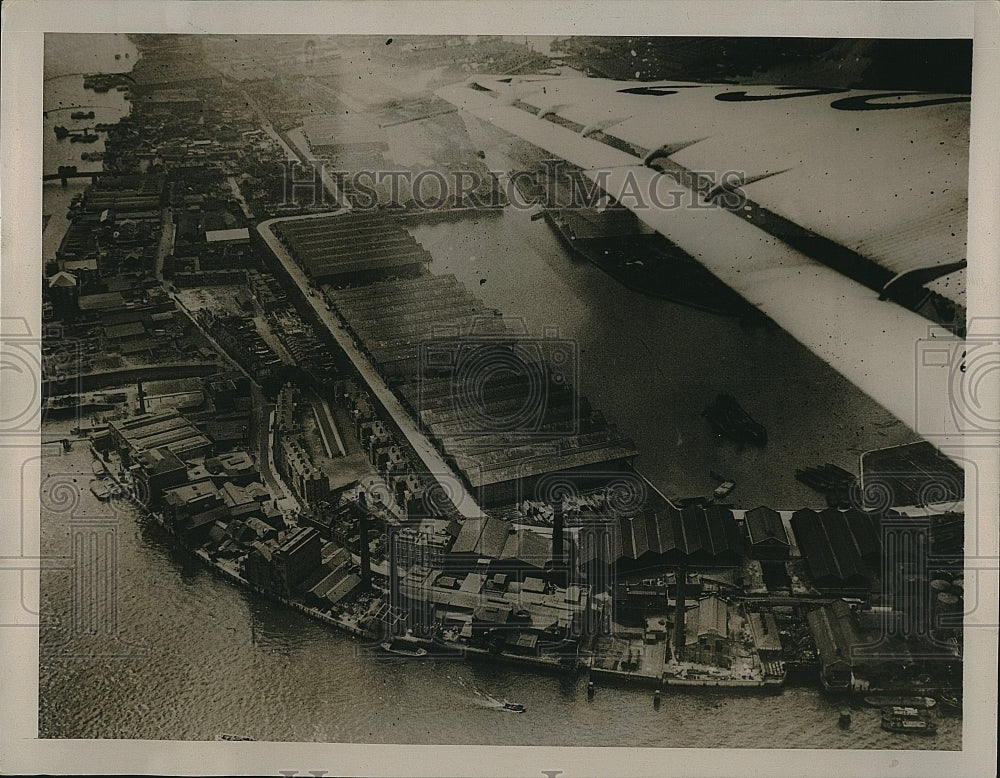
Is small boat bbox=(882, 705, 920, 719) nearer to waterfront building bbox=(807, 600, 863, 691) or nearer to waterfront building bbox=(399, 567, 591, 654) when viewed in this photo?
waterfront building bbox=(807, 600, 863, 691)

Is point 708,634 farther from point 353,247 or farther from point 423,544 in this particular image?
point 353,247

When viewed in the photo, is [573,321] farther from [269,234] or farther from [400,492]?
[269,234]

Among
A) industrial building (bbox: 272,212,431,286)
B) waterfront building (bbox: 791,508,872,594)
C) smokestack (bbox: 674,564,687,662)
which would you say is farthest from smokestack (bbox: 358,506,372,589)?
waterfront building (bbox: 791,508,872,594)

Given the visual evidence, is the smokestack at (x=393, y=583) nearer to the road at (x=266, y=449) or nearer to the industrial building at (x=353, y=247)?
the road at (x=266, y=449)

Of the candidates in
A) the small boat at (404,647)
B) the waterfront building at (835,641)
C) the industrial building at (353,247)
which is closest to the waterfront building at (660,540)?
the waterfront building at (835,641)

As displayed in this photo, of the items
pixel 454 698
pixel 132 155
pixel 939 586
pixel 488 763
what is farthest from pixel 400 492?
pixel 939 586

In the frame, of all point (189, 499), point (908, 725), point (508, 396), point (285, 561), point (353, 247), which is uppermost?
point (353, 247)

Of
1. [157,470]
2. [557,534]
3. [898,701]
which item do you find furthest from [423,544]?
[898,701]
